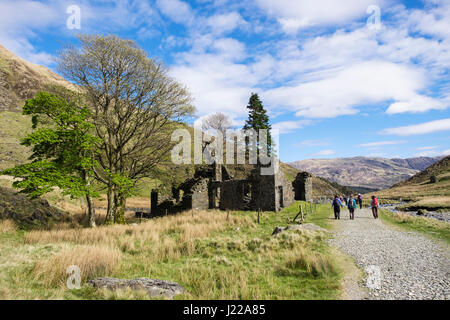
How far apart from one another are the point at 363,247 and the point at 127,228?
13585mm

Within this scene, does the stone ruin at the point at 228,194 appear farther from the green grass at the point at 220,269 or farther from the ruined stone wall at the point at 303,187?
the green grass at the point at 220,269

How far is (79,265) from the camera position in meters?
7.54

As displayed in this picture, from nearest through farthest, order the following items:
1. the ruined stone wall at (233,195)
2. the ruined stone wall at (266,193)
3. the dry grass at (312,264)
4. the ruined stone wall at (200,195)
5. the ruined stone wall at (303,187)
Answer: the dry grass at (312,264)
the ruined stone wall at (266,193)
the ruined stone wall at (233,195)
the ruined stone wall at (200,195)
the ruined stone wall at (303,187)

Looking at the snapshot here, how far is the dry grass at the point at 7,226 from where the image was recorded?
12924mm

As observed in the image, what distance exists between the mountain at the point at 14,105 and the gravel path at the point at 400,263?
2447 cm

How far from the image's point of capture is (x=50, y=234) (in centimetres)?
1305

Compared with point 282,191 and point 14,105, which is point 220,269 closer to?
point 282,191

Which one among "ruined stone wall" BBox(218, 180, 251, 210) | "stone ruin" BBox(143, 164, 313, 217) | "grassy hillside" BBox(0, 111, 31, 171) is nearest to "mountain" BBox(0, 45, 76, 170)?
"grassy hillside" BBox(0, 111, 31, 171)

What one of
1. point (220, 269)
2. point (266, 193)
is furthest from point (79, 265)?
point (266, 193)

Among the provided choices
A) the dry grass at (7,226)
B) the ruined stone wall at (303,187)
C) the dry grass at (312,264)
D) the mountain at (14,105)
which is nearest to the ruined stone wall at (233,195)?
the ruined stone wall at (303,187)

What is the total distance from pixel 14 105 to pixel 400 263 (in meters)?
89.4

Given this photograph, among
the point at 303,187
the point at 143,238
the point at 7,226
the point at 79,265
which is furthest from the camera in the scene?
the point at 303,187

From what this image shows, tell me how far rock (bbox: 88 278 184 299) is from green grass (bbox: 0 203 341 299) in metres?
0.29

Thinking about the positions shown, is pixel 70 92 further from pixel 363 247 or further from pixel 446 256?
pixel 446 256
